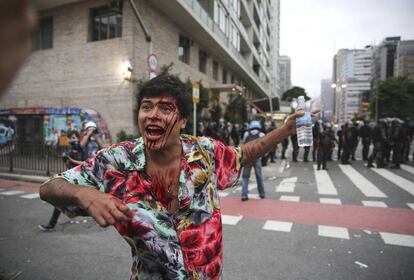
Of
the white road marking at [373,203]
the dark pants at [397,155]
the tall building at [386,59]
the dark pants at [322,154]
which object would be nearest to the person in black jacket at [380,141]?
A: the dark pants at [397,155]

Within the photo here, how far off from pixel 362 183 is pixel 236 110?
1587 centimetres

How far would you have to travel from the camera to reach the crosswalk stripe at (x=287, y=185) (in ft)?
28.8

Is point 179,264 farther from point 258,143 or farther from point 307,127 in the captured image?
point 307,127

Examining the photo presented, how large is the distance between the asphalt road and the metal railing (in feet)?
9.47

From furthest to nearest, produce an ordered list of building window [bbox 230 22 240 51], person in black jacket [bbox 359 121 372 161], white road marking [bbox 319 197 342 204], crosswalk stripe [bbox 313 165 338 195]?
building window [bbox 230 22 240 51] < person in black jacket [bbox 359 121 372 161] < crosswalk stripe [bbox 313 165 338 195] < white road marking [bbox 319 197 342 204]

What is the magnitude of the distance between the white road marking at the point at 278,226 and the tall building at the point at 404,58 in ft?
346

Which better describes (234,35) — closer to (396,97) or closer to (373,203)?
(373,203)

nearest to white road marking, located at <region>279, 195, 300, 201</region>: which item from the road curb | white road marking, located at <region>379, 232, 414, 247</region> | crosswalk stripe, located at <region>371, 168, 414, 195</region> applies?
white road marking, located at <region>379, 232, 414, 247</region>

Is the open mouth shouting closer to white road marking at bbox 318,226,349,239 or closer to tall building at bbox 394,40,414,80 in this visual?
white road marking at bbox 318,226,349,239

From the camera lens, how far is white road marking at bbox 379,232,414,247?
449 cm

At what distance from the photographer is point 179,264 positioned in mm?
1513

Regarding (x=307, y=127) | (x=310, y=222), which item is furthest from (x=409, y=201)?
(x=307, y=127)

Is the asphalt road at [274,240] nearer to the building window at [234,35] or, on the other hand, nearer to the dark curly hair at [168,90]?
the dark curly hair at [168,90]

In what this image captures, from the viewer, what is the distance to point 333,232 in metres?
5.01
